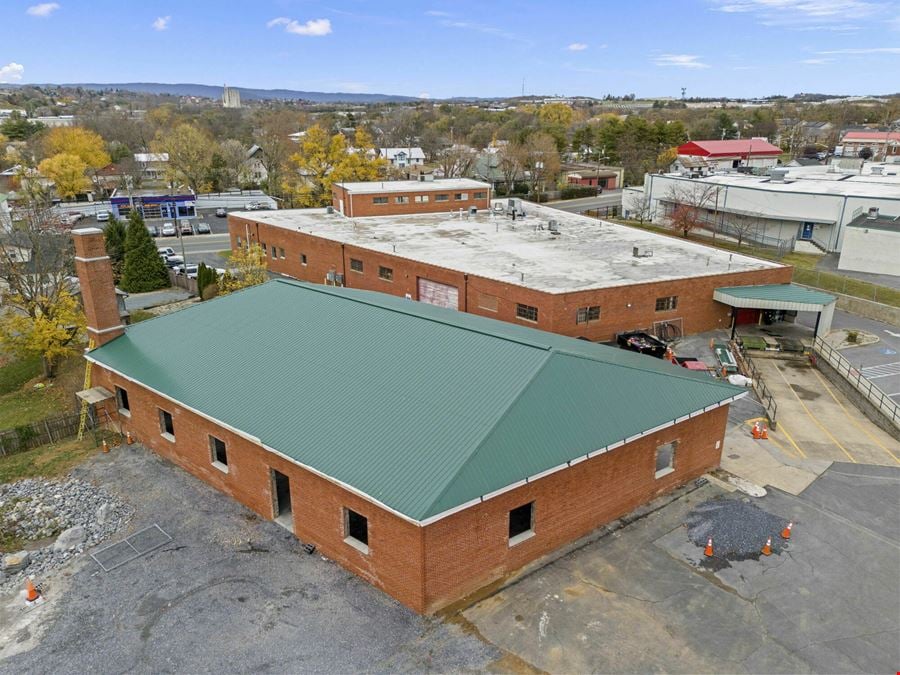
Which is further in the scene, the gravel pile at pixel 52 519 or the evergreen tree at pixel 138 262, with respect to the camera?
the evergreen tree at pixel 138 262

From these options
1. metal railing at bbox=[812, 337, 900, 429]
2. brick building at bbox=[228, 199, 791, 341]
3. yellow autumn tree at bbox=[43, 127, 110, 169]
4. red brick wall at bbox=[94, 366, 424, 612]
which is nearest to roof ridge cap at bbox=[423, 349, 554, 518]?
red brick wall at bbox=[94, 366, 424, 612]

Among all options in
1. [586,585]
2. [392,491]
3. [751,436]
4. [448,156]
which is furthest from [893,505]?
[448,156]

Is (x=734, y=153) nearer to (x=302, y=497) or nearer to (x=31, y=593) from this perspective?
(x=302, y=497)

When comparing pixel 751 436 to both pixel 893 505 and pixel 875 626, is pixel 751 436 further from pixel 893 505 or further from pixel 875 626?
pixel 875 626

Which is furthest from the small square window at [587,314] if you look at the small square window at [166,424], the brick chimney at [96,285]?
the brick chimney at [96,285]

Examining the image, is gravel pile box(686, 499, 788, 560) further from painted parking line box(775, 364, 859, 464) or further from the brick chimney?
the brick chimney

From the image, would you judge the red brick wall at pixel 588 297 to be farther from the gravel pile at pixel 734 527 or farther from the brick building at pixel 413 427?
the gravel pile at pixel 734 527

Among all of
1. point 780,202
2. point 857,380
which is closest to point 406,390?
point 857,380

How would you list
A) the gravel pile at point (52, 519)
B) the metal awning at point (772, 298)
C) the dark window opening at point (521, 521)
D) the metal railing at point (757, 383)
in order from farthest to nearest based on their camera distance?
the metal awning at point (772, 298) < the metal railing at point (757, 383) < the gravel pile at point (52, 519) < the dark window opening at point (521, 521)
